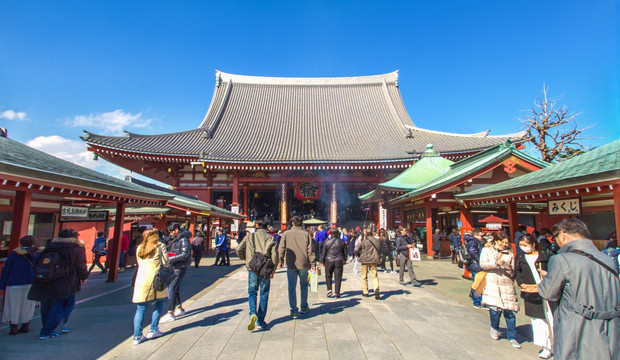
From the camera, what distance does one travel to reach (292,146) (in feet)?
69.2

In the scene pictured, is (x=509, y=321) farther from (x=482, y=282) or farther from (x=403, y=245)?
(x=403, y=245)

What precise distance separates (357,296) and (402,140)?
16158 mm

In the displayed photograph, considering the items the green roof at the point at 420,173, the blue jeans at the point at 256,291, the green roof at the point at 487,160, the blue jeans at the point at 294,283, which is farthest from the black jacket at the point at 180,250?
the green roof at the point at 420,173

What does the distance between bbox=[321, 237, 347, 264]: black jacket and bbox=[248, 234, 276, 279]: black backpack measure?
7.74 ft

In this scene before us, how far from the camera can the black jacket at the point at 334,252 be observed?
6543mm

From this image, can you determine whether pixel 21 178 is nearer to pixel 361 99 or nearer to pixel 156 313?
pixel 156 313

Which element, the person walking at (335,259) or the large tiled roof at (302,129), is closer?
the person walking at (335,259)

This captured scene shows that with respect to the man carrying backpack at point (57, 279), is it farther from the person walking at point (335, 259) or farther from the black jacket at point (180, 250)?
the person walking at point (335, 259)

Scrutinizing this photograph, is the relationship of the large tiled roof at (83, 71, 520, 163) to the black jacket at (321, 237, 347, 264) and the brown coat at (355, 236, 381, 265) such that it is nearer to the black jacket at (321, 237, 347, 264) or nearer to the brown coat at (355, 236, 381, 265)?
the black jacket at (321, 237, 347, 264)

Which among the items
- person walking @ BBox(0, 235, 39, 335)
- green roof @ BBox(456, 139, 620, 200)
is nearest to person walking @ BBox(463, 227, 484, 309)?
green roof @ BBox(456, 139, 620, 200)

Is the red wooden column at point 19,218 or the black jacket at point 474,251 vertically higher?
the red wooden column at point 19,218

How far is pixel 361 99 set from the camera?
27.4 m

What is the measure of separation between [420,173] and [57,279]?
1472 centimetres

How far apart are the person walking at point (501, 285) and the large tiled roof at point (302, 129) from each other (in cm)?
1384
